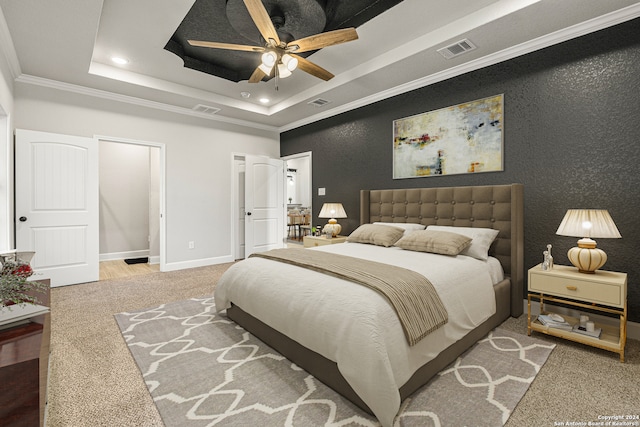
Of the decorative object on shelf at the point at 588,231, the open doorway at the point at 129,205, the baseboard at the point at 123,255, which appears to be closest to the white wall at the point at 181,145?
the open doorway at the point at 129,205

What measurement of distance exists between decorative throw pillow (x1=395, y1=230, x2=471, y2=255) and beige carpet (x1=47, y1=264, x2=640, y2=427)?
821 millimetres

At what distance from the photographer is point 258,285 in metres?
2.35

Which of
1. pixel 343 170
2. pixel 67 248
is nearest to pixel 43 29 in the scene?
pixel 67 248

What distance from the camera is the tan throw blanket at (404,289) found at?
1.70 metres

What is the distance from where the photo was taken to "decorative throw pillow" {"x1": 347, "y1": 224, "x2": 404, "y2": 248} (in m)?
3.40

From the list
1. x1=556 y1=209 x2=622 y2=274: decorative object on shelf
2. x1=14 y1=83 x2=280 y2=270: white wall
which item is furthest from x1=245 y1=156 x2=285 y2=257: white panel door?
x1=556 y1=209 x2=622 y2=274: decorative object on shelf

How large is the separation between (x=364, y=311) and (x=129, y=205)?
6.13 metres

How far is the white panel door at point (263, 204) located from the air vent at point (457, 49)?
12.2ft

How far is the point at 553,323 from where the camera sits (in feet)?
7.98

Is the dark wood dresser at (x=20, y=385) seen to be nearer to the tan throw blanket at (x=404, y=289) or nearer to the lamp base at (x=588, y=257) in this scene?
the tan throw blanket at (x=404, y=289)

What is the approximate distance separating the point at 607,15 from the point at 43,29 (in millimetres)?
4828

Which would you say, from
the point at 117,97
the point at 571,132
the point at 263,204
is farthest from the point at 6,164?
the point at 571,132

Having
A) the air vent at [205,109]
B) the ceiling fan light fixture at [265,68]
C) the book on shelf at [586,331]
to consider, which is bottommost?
the book on shelf at [586,331]

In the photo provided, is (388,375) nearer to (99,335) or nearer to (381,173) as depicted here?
(99,335)
